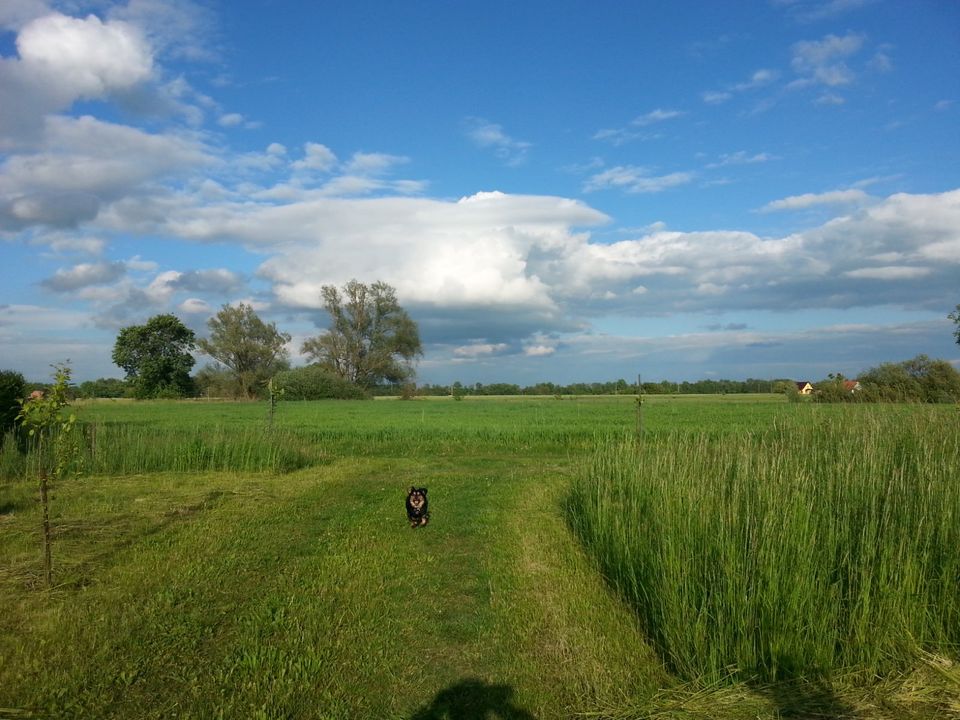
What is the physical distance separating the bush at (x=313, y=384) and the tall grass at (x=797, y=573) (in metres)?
56.9

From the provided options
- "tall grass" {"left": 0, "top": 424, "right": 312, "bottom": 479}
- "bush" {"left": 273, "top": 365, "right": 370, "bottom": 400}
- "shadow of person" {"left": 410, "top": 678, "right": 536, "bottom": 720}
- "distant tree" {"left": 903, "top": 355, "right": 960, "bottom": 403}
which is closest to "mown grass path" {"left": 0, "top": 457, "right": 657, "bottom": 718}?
"shadow of person" {"left": 410, "top": 678, "right": 536, "bottom": 720}

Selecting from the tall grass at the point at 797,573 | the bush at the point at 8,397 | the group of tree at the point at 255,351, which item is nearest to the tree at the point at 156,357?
the group of tree at the point at 255,351

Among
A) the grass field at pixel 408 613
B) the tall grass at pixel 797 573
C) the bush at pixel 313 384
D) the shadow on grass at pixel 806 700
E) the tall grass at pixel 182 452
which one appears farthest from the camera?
the bush at pixel 313 384

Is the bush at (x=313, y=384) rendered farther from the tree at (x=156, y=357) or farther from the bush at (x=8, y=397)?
the bush at (x=8, y=397)

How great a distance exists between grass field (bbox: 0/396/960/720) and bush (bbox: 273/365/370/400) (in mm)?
51240

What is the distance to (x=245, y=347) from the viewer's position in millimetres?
70250

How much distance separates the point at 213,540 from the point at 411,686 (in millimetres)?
4641

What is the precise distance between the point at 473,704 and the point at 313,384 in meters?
59.9

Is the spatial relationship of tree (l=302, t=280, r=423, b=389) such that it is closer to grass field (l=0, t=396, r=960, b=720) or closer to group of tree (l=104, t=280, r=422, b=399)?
group of tree (l=104, t=280, r=422, b=399)

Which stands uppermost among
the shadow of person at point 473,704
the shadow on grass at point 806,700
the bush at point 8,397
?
the bush at point 8,397

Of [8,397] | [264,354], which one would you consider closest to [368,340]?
[264,354]

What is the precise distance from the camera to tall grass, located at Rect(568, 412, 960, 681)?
4367 millimetres

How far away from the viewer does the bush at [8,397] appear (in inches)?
571

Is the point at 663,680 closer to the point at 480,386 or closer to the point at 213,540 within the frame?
the point at 213,540
